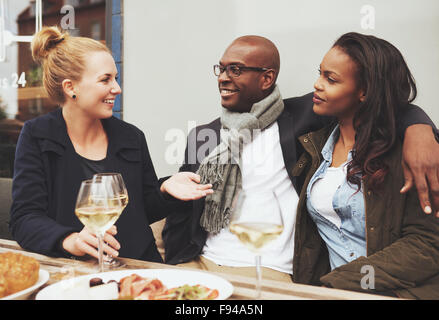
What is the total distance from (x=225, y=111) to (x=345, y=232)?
2.76 feet

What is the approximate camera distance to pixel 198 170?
2002mm

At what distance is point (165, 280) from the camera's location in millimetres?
1002

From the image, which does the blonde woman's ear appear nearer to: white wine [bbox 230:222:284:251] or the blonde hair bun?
the blonde hair bun

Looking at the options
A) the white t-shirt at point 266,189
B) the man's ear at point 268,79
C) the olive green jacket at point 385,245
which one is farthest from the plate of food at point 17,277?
the man's ear at point 268,79

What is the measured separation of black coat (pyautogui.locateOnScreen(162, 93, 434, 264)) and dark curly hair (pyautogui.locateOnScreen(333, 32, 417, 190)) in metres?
0.29

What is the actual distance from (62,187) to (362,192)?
1108 mm

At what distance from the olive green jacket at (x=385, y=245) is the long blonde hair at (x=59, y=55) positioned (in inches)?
38.6

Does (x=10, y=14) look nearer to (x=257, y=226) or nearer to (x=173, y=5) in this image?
(x=173, y=5)

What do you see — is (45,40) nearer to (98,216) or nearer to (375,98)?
(98,216)

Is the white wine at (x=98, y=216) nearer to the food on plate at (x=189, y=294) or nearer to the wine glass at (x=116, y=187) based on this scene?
the wine glass at (x=116, y=187)

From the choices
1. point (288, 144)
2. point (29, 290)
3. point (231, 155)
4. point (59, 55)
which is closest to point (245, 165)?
point (231, 155)

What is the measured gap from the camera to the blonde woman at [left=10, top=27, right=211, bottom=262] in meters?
1.49

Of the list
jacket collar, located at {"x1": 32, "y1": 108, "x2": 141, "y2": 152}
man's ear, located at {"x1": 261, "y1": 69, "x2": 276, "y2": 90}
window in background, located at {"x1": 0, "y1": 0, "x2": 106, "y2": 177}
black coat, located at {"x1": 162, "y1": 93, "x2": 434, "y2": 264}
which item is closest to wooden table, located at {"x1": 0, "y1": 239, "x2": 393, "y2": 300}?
jacket collar, located at {"x1": 32, "y1": 108, "x2": 141, "y2": 152}

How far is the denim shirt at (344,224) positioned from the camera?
5.08 ft
